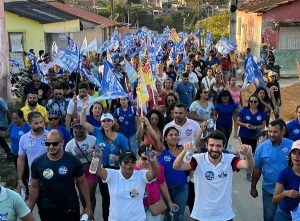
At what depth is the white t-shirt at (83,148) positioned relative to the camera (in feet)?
20.2

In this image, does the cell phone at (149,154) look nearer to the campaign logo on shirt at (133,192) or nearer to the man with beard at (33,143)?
the campaign logo on shirt at (133,192)

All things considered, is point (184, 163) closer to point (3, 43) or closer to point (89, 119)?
point (89, 119)

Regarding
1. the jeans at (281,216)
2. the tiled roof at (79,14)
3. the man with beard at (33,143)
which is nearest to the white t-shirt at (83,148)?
the man with beard at (33,143)

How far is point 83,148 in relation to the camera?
618 centimetres

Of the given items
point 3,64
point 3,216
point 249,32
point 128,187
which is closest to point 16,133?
point 128,187

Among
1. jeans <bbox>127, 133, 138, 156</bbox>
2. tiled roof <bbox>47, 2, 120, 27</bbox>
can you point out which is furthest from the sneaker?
tiled roof <bbox>47, 2, 120, 27</bbox>

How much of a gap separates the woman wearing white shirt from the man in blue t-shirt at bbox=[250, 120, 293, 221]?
1.45m

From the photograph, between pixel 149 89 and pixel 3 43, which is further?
pixel 3 43

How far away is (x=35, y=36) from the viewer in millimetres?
26219

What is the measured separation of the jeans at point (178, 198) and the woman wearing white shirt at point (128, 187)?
3.11 ft

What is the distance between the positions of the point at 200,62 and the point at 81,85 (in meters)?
7.59

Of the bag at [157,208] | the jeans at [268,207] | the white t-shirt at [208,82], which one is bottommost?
the jeans at [268,207]

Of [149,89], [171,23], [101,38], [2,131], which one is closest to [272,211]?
[149,89]

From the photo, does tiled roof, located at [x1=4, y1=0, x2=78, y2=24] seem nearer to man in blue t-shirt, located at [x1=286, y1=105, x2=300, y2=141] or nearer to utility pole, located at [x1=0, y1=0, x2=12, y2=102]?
utility pole, located at [x1=0, y1=0, x2=12, y2=102]
